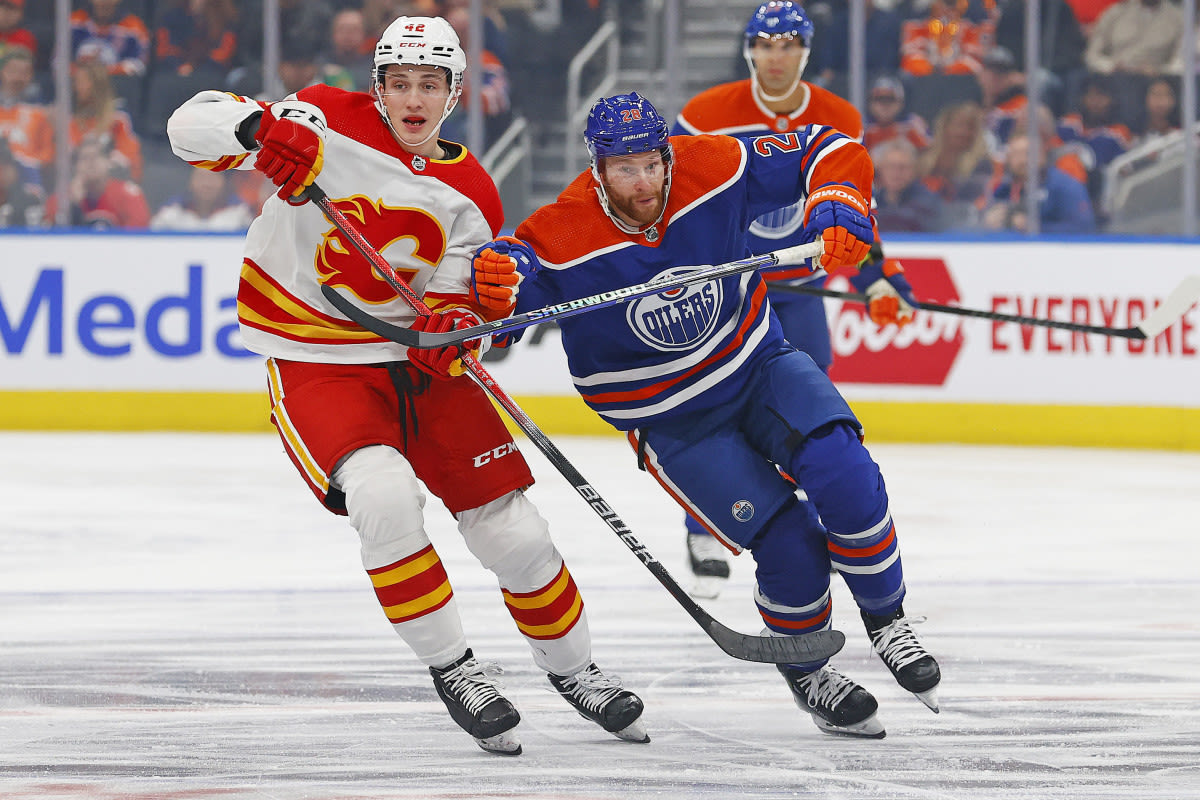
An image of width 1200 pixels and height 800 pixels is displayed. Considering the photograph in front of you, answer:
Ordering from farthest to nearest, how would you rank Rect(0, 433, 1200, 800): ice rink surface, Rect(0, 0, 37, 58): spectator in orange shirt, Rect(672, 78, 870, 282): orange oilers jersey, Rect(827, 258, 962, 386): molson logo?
Rect(0, 0, 37, 58): spectator in orange shirt, Rect(827, 258, 962, 386): molson logo, Rect(672, 78, 870, 282): orange oilers jersey, Rect(0, 433, 1200, 800): ice rink surface

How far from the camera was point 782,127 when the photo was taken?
460 centimetres

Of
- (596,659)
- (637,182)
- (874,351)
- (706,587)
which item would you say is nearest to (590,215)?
(637,182)

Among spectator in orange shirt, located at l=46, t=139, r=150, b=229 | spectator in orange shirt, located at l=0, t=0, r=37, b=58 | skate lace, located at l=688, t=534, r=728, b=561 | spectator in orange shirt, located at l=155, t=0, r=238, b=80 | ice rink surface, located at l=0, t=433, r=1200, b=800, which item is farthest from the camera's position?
spectator in orange shirt, located at l=155, t=0, r=238, b=80

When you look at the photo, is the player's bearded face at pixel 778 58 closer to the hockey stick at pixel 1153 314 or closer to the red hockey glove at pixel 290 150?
the hockey stick at pixel 1153 314

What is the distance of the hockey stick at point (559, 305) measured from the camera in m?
2.92

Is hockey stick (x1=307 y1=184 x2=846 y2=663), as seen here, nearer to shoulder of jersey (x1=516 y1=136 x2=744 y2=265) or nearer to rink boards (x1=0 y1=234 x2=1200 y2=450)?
shoulder of jersey (x1=516 y1=136 x2=744 y2=265)

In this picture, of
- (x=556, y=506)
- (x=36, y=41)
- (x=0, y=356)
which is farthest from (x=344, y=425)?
(x=36, y=41)

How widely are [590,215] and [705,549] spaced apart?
5.30ft

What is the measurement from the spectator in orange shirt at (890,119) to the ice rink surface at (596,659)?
Result: 81.5 inches

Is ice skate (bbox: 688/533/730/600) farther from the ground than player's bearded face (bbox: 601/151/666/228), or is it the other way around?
player's bearded face (bbox: 601/151/666/228)

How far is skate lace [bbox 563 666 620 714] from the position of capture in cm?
304

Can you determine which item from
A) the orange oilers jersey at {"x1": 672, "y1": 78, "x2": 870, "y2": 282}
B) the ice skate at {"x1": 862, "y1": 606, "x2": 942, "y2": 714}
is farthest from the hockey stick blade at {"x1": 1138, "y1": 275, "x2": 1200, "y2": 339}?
the ice skate at {"x1": 862, "y1": 606, "x2": 942, "y2": 714}

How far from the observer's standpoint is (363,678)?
138 inches

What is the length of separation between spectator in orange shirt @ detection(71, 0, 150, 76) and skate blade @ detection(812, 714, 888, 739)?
5.93m
